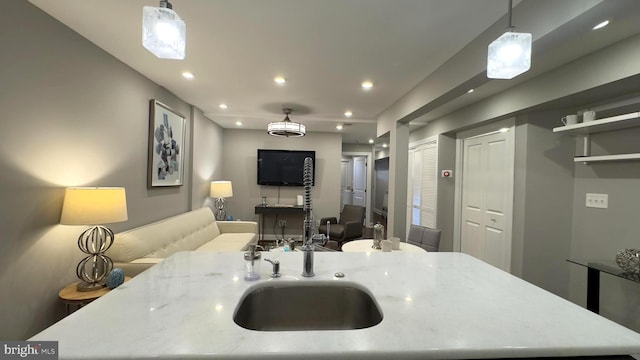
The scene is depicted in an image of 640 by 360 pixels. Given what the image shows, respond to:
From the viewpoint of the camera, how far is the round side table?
1655mm

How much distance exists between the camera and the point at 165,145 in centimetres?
306

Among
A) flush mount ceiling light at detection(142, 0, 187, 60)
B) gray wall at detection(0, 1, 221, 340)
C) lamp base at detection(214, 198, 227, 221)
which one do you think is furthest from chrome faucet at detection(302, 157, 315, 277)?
lamp base at detection(214, 198, 227, 221)

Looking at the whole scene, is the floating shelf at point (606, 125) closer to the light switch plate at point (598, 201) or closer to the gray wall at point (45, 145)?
the light switch plate at point (598, 201)

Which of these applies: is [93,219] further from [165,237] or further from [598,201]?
[598,201]

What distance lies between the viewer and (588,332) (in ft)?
2.41

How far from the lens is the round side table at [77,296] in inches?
65.2

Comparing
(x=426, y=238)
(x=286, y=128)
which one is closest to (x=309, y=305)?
(x=426, y=238)

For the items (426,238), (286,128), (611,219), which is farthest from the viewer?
(286,128)

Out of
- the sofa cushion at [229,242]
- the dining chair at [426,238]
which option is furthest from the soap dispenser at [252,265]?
the sofa cushion at [229,242]

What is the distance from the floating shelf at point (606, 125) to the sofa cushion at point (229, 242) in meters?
3.69

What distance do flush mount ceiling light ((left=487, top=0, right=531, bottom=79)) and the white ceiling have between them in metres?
0.43

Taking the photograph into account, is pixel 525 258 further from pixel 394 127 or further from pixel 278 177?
pixel 278 177

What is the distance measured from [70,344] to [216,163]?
462 centimetres

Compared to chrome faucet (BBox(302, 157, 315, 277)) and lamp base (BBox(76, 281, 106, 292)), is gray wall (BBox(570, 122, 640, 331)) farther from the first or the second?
lamp base (BBox(76, 281, 106, 292))
